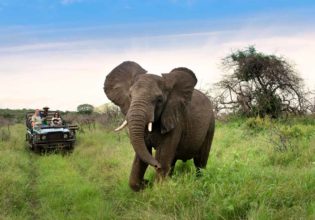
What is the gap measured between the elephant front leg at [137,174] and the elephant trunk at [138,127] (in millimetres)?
929

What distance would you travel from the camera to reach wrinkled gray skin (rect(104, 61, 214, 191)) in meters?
6.94

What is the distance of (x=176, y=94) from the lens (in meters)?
7.78

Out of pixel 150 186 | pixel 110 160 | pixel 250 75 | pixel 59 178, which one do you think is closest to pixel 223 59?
pixel 250 75

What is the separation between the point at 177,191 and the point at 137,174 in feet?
3.73

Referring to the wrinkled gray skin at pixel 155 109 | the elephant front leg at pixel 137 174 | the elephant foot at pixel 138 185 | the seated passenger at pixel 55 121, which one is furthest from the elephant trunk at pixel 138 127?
the seated passenger at pixel 55 121

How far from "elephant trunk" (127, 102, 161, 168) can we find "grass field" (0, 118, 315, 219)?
2.00 feet

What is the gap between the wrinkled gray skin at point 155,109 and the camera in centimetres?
694

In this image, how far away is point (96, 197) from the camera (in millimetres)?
8461

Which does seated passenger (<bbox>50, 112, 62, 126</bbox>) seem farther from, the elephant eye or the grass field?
the elephant eye

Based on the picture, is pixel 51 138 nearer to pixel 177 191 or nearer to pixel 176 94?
pixel 176 94

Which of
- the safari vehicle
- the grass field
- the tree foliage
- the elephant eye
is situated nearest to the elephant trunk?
the elephant eye

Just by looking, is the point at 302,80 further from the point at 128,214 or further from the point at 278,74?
the point at 128,214

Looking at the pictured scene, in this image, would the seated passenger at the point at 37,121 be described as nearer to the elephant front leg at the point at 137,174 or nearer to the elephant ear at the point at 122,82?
the elephant ear at the point at 122,82

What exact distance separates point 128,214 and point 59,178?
4.11m
